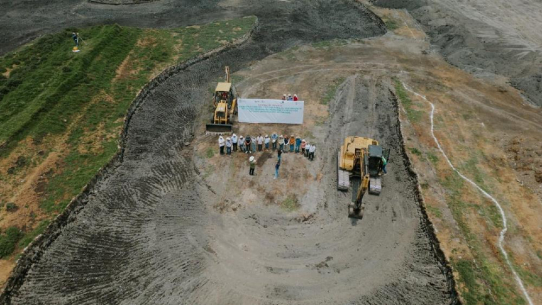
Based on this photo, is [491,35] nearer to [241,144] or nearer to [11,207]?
[241,144]

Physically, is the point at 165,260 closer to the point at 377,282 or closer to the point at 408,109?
the point at 377,282

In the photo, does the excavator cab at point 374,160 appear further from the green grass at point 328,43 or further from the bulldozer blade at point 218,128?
the green grass at point 328,43

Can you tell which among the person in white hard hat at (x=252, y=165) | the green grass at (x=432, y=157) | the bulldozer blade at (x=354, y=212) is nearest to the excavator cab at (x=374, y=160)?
the bulldozer blade at (x=354, y=212)

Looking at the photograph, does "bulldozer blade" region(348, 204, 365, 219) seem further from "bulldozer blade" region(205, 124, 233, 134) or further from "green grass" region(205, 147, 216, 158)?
"bulldozer blade" region(205, 124, 233, 134)

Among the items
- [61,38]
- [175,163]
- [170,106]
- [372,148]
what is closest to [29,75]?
[61,38]

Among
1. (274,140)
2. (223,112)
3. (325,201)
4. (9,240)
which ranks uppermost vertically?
(223,112)

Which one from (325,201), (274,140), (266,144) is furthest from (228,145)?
(325,201)
